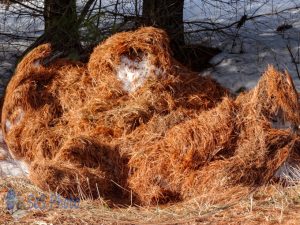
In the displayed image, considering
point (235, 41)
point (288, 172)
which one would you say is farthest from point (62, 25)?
Answer: point (288, 172)

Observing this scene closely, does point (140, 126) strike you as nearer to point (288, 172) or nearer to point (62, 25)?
point (288, 172)

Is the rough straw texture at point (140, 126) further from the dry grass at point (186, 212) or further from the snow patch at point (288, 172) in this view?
the dry grass at point (186, 212)

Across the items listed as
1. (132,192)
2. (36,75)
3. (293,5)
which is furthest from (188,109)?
(293,5)

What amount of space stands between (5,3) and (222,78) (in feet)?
10.2

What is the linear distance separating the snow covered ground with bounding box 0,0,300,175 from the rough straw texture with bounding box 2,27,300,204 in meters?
1.49

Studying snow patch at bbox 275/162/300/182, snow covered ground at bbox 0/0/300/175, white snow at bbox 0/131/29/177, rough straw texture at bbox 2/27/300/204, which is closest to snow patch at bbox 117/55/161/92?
rough straw texture at bbox 2/27/300/204

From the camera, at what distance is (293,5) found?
447 inches

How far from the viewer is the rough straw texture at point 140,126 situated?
6191 millimetres

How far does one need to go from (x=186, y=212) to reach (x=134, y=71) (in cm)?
242

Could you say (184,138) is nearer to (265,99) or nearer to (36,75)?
(265,99)

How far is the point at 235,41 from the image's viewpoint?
33.3 ft

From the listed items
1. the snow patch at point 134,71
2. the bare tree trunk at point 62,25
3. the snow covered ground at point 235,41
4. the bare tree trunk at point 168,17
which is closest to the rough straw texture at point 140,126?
the snow patch at point 134,71

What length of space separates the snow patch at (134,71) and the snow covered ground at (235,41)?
6.21 feet

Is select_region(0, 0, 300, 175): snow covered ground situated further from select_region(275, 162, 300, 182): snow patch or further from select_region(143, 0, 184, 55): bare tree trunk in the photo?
select_region(275, 162, 300, 182): snow patch
